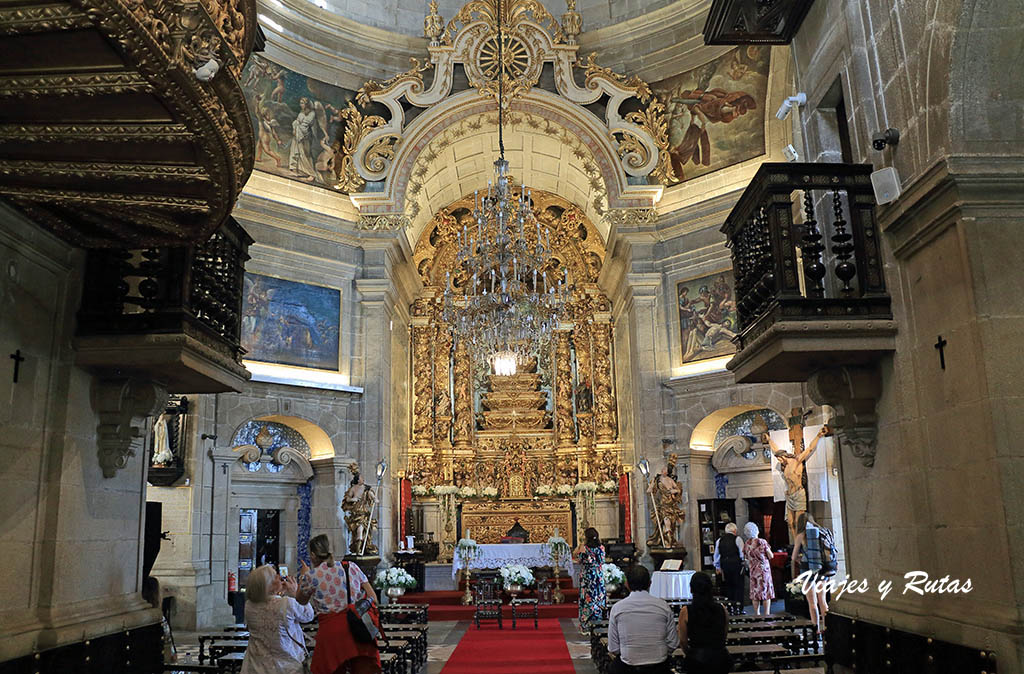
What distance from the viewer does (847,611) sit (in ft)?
21.7

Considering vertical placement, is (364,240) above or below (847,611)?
above

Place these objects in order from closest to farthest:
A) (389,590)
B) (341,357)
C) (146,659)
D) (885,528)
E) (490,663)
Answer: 1. (885,528)
2. (146,659)
3. (490,663)
4. (389,590)
5. (341,357)

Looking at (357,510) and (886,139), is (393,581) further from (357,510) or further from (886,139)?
(886,139)

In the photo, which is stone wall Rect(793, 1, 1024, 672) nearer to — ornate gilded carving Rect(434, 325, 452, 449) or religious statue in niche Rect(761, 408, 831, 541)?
religious statue in niche Rect(761, 408, 831, 541)

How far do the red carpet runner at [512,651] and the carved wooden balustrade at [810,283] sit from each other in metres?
4.76

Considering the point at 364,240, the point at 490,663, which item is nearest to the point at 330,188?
the point at 364,240

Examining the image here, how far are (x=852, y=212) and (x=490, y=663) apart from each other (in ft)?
21.5

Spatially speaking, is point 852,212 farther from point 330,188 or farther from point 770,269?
point 330,188

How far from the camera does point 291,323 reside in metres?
16.4

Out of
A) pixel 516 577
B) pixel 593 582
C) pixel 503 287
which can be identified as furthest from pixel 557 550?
pixel 503 287

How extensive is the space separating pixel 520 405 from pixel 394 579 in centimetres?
750

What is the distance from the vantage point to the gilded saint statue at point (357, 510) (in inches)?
592

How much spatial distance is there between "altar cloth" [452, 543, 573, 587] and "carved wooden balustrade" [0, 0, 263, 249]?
1155cm

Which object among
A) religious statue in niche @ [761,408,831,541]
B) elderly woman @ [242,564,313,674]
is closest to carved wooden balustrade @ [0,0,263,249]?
elderly woman @ [242,564,313,674]
